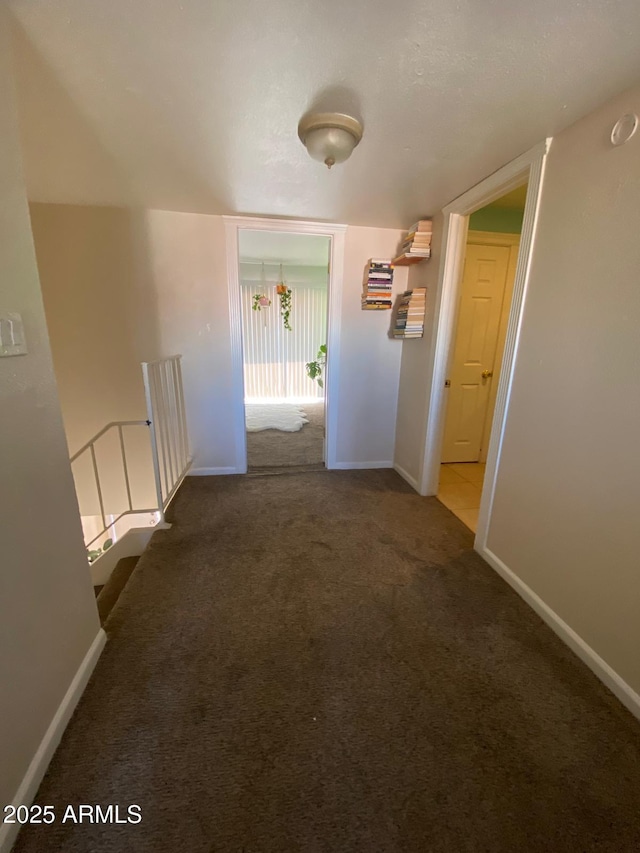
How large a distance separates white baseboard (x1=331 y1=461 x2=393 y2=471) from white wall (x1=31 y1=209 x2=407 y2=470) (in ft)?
1.76

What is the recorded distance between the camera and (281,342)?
5.95 metres

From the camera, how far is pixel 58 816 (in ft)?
2.93

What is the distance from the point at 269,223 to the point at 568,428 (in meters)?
2.48

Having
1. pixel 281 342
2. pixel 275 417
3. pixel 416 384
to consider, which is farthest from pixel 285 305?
pixel 416 384

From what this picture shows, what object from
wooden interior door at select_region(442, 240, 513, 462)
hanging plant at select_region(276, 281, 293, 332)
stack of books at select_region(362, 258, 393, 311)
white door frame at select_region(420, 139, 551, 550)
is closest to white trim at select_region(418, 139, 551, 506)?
white door frame at select_region(420, 139, 551, 550)

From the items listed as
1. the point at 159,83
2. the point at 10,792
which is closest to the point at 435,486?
the point at 10,792

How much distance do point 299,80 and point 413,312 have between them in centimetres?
167

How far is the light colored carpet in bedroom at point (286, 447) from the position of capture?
334cm

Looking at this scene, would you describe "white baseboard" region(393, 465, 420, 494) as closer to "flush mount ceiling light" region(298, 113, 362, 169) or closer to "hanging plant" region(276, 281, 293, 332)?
"flush mount ceiling light" region(298, 113, 362, 169)

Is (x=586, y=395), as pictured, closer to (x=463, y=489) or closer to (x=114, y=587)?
(x=463, y=489)

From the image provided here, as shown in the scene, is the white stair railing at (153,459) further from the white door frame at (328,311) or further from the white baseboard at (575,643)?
the white baseboard at (575,643)

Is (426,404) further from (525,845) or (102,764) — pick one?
(102,764)

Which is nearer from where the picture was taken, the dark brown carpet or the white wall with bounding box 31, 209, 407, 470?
the dark brown carpet

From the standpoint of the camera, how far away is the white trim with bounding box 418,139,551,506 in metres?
1.58
